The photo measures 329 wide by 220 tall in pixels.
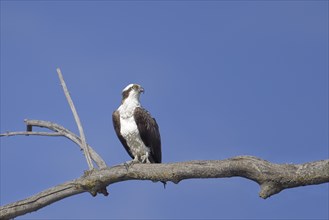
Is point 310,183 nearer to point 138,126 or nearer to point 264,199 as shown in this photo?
point 264,199

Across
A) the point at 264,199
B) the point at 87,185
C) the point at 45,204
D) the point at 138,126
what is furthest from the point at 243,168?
the point at 138,126

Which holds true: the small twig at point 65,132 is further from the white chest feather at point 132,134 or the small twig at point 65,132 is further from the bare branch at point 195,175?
the white chest feather at point 132,134

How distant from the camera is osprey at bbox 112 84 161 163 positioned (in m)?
10.5

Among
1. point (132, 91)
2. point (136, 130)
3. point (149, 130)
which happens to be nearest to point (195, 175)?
point (149, 130)

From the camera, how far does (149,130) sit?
10461 mm

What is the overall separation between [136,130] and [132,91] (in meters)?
0.74

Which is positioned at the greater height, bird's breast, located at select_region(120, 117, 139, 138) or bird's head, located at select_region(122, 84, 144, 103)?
bird's head, located at select_region(122, 84, 144, 103)

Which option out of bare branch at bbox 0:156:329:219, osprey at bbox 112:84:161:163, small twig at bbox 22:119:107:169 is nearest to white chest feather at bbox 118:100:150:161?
osprey at bbox 112:84:161:163

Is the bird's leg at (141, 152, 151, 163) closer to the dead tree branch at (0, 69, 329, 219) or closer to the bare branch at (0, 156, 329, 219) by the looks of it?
the dead tree branch at (0, 69, 329, 219)

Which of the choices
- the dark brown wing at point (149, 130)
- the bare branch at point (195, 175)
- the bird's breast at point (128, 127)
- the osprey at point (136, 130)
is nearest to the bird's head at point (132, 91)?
the osprey at point (136, 130)

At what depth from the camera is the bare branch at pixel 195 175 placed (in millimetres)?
7051

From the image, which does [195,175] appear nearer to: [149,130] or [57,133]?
[57,133]

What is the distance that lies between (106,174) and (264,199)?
2181 mm

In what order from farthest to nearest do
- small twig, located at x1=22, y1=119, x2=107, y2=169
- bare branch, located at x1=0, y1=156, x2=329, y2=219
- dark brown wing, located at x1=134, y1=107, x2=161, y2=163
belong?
dark brown wing, located at x1=134, y1=107, x2=161, y2=163 < small twig, located at x1=22, y1=119, x2=107, y2=169 < bare branch, located at x1=0, y1=156, x2=329, y2=219
